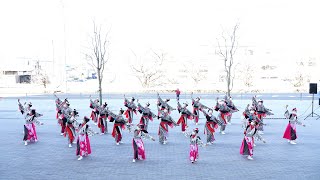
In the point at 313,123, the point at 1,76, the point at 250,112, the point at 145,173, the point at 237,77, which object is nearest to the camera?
the point at 145,173

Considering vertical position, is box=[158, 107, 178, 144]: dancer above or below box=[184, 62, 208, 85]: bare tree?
below

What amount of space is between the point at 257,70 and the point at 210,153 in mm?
43294

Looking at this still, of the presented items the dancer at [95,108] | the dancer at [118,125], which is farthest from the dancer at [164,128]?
the dancer at [95,108]

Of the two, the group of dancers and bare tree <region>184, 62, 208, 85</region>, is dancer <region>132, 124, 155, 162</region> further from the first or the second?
bare tree <region>184, 62, 208, 85</region>

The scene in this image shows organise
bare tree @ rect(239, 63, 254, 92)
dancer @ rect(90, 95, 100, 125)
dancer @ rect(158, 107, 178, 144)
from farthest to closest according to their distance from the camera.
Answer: bare tree @ rect(239, 63, 254, 92), dancer @ rect(90, 95, 100, 125), dancer @ rect(158, 107, 178, 144)

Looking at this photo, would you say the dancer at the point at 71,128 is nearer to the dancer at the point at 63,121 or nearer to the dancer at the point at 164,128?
the dancer at the point at 63,121

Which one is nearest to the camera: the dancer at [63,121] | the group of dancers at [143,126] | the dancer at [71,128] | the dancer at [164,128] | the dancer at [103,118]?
the group of dancers at [143,126]

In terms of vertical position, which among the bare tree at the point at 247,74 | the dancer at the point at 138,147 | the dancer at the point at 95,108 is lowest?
the dancer at the point at 138,147

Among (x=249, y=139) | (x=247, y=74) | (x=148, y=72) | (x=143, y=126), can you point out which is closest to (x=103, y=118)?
(x=143, y=126)

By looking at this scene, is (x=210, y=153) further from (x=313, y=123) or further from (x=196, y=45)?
(x=196, y=45)

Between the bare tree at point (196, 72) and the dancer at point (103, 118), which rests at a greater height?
the bare tree at point (196, 72)

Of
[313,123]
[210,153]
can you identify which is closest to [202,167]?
[210,153]

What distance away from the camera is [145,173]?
11.0m

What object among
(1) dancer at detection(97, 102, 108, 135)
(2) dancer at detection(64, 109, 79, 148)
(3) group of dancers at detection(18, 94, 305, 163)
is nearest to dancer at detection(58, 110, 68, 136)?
(3) group of dancers at detection(18, 94, 305, 163)
